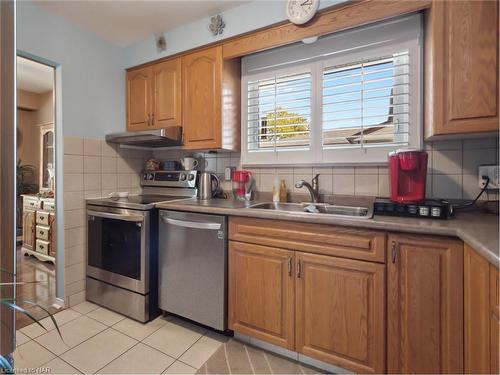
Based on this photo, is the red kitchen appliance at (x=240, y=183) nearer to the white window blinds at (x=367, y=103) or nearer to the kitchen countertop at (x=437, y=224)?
the kitchen countertop at (x=437, y=224)

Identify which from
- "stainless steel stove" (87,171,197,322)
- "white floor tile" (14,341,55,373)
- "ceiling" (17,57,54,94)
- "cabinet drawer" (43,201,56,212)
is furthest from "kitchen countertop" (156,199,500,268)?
"ceiling" (17,57,54,94)

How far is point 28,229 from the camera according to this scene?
10.1 ft

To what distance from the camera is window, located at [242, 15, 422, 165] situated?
1630mm

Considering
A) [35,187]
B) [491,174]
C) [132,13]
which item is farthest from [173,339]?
[35,187]

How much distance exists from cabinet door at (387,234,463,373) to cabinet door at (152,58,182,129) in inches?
76.3

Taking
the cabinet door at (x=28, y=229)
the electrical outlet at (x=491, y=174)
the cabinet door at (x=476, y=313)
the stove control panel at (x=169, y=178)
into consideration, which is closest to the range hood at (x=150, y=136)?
the stove control panel at (x=169, y=178)

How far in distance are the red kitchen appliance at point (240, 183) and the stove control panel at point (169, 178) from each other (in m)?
0.43

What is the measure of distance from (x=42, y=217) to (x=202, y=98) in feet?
7.97

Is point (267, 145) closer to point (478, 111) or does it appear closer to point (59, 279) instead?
point (478, 111)

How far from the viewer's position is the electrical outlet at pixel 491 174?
1434 mm

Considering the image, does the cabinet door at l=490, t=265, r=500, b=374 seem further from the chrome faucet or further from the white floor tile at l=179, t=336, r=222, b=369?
the white floor tile at l=179, t=336, r=222, b=369

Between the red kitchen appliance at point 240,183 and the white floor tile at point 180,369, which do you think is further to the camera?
the red kitchen appliance at point 240,183

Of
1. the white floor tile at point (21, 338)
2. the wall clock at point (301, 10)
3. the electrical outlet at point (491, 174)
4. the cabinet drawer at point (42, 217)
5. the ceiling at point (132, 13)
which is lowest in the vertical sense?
the white floor tile at point (21, 338)

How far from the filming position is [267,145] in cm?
213
